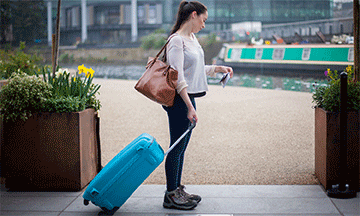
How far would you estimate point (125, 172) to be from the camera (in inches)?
102

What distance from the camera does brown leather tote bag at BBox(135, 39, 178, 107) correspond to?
8.50ft

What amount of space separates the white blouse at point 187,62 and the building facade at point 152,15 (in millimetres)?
50706

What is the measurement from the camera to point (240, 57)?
82.5 feet

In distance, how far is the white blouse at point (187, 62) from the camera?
8.52ft

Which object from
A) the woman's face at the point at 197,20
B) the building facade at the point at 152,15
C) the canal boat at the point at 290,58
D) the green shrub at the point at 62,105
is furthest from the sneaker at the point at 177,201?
the building facade at the point at 152,15

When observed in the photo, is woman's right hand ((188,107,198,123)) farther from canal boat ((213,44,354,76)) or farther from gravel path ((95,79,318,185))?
canal boat ((213,44,354,76))

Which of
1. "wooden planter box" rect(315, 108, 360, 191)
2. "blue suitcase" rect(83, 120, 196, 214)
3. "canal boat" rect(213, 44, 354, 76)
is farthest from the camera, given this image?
"canal boat" rect(213, 44, 354, 76)

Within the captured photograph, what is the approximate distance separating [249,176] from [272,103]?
6386mm

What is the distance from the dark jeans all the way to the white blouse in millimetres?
107

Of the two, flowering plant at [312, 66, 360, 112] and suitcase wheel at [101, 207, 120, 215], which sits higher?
flowering plant at [312, 66, 360, 112]

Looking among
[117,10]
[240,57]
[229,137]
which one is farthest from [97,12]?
[229,137]

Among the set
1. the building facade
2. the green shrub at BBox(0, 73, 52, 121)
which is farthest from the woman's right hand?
the building facade

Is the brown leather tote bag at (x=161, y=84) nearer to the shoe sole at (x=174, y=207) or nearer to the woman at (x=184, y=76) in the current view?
the woman at (x=184, y=76)

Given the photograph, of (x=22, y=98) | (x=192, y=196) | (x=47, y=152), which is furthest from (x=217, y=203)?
(x=22, y=98)
